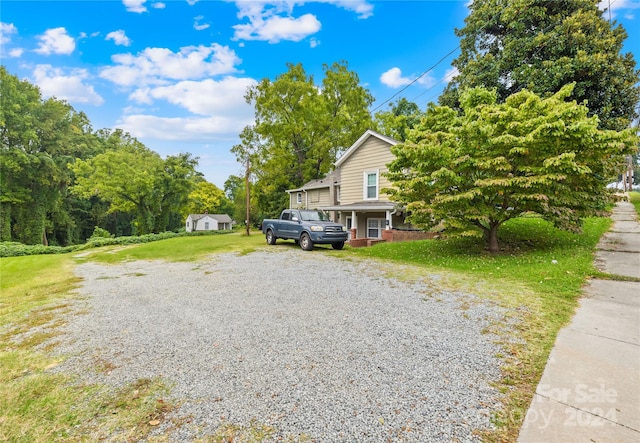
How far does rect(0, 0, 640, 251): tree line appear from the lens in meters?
7.88

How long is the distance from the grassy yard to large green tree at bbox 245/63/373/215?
17.0 metres

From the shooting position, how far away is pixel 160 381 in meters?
2.71

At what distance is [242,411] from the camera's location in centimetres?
226

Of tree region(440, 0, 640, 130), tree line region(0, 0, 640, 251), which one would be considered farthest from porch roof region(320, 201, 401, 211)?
tree region(440, 0, 640, 130)

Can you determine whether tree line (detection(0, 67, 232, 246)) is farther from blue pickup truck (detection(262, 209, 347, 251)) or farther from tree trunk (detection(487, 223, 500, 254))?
tree trunk (detection(487, 223, 500, 254))

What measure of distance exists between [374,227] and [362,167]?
138 inches

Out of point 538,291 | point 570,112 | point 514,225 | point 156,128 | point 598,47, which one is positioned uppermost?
point 156,128

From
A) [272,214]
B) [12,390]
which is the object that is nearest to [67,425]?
[12,390]

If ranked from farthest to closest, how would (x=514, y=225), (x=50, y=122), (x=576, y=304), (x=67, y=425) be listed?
(x=50, y=122) → (x=514, y=225) → (x=576, y=304) → (x=67, y=425)

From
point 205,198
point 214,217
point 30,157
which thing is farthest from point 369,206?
point 205,198

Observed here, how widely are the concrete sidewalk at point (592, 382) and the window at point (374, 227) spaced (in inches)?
469

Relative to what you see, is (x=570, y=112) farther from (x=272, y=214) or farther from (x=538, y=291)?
(x=272, y=214)

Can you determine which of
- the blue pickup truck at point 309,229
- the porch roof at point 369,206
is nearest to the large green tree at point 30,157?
the blue pickup truck at point 309,229

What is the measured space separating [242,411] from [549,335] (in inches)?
141
